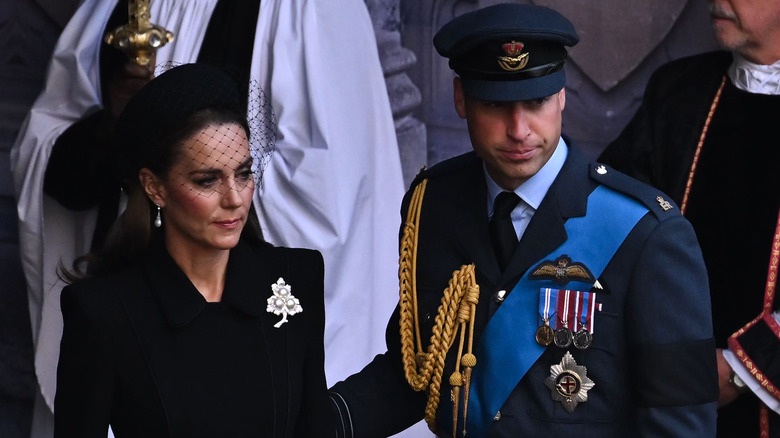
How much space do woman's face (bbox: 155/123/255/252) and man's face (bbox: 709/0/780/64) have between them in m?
1.39

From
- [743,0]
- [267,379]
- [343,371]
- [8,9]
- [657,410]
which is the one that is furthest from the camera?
[8,9]

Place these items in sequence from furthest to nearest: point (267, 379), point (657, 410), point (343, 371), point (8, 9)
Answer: point (8, 9) < point (343, 371) < point (267, 379) < point (657, 410)

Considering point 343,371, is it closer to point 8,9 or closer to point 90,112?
point 90,112

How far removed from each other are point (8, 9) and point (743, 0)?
103 inches

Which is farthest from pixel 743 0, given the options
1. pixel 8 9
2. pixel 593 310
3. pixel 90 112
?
pixel 8 9

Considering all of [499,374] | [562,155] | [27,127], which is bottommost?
[27,127]

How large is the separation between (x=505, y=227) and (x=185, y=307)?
0.68m

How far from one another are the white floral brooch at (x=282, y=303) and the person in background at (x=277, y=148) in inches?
44.7

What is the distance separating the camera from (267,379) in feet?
9.29

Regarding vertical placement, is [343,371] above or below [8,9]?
below

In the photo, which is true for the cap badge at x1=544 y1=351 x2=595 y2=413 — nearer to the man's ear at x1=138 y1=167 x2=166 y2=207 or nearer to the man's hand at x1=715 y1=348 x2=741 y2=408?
the man's hand at x1=715 y1=348 x2=741 y2=408

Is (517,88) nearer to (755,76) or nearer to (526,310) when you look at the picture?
(526,310)

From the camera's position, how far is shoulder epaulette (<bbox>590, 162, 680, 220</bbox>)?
274cm

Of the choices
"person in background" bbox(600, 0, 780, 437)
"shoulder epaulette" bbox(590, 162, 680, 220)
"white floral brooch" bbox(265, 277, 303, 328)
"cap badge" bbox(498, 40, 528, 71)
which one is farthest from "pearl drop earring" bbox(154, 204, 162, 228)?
"person in background" bbox(600, 0, 780, 437)
